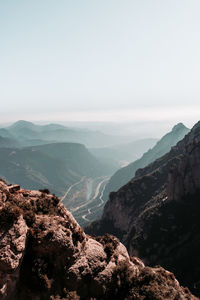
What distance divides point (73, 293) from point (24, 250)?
7.10 metres

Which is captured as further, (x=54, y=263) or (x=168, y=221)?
(x=168, y=221)

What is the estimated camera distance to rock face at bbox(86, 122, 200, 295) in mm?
76281

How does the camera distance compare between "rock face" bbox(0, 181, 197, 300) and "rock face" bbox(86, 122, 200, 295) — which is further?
"rock face" bbox(86, 122, 200, 295)

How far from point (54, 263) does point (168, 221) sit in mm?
80311

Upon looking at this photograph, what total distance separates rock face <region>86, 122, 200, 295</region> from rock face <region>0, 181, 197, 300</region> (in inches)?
1738

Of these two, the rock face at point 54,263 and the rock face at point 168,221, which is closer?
the rock face at point 54,263

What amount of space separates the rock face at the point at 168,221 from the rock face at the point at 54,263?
44.2 metres

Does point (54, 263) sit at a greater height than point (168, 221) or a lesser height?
greater

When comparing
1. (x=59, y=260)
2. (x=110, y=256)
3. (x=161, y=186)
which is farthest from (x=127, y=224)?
(x=59, y=260)

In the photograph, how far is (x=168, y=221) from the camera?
9494cm

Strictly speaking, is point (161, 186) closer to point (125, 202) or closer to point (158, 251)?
point (125, 202)

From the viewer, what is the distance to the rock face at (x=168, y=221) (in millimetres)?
76281

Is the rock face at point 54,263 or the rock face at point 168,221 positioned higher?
the rock face at point 54,263

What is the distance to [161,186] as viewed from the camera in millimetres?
145125
